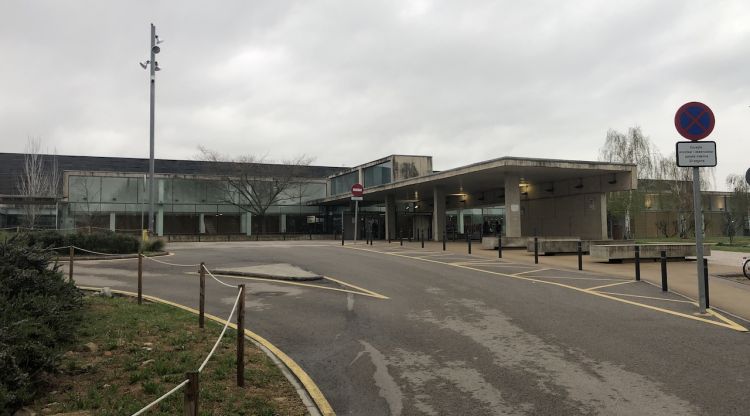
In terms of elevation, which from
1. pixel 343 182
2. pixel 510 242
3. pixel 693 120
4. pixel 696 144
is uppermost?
pixel 343 182

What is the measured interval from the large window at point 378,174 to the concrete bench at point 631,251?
24779 mm

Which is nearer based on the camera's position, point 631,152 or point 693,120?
point 693,120

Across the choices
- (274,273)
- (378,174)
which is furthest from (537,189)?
(274,273)

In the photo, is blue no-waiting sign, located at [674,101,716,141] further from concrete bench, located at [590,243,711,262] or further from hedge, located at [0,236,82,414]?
hedge, located at [0,236,82,414]

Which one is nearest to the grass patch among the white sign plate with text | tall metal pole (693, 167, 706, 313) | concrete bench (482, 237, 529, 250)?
tall metal pole (693, 167, 706, 313)

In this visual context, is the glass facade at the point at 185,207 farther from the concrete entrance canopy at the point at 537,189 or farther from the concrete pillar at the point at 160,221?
the concrete entrance canopy at the point at 537,189

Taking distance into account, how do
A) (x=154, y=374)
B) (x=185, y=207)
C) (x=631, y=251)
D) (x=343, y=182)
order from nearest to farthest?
1. (x=154, y=374)
2. (x=631, y=251)
3. (x=343, y=182)
4. (x=185, y=207)

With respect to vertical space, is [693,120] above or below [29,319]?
above

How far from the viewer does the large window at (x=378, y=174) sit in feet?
141

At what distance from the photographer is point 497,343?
7227 mm

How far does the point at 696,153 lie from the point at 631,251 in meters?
10.7

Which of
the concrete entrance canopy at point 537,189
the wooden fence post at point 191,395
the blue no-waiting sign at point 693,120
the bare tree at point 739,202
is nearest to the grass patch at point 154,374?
the wooden fence post at point 191,395

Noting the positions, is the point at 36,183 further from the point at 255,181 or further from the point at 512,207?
the point at 512,207

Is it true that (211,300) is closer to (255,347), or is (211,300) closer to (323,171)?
(255,347)
